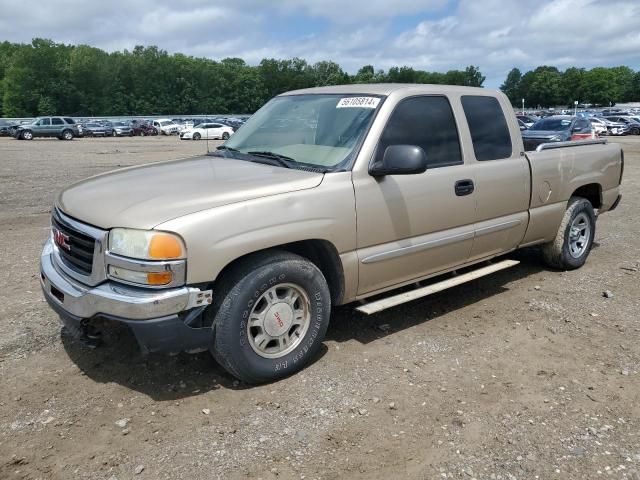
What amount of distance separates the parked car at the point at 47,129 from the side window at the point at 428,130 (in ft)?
139

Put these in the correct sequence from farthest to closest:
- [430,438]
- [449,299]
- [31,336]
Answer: [449,299]
[31,336]
[430,438]

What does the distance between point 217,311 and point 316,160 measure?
52.1 inches

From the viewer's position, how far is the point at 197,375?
3.80m

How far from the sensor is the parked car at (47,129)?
40.5 m

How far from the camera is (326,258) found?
389cm

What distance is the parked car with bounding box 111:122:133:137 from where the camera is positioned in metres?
52.4

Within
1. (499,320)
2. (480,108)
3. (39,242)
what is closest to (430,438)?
(499,320)

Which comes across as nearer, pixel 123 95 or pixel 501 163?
pixel 501 163

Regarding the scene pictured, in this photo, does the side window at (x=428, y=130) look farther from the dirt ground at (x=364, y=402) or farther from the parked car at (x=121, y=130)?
the parked car at (x=121, y=130)

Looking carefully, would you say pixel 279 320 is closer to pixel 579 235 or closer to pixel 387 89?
pixel 387 89

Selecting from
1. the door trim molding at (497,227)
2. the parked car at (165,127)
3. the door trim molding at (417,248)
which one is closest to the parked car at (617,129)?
the parked car at (165,127)

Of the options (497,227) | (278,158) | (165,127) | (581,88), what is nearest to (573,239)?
(497,227)

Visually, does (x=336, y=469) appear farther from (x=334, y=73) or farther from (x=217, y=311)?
(x=334, y=73)

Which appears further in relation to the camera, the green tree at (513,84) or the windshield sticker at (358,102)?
the green tree at (513,84)
